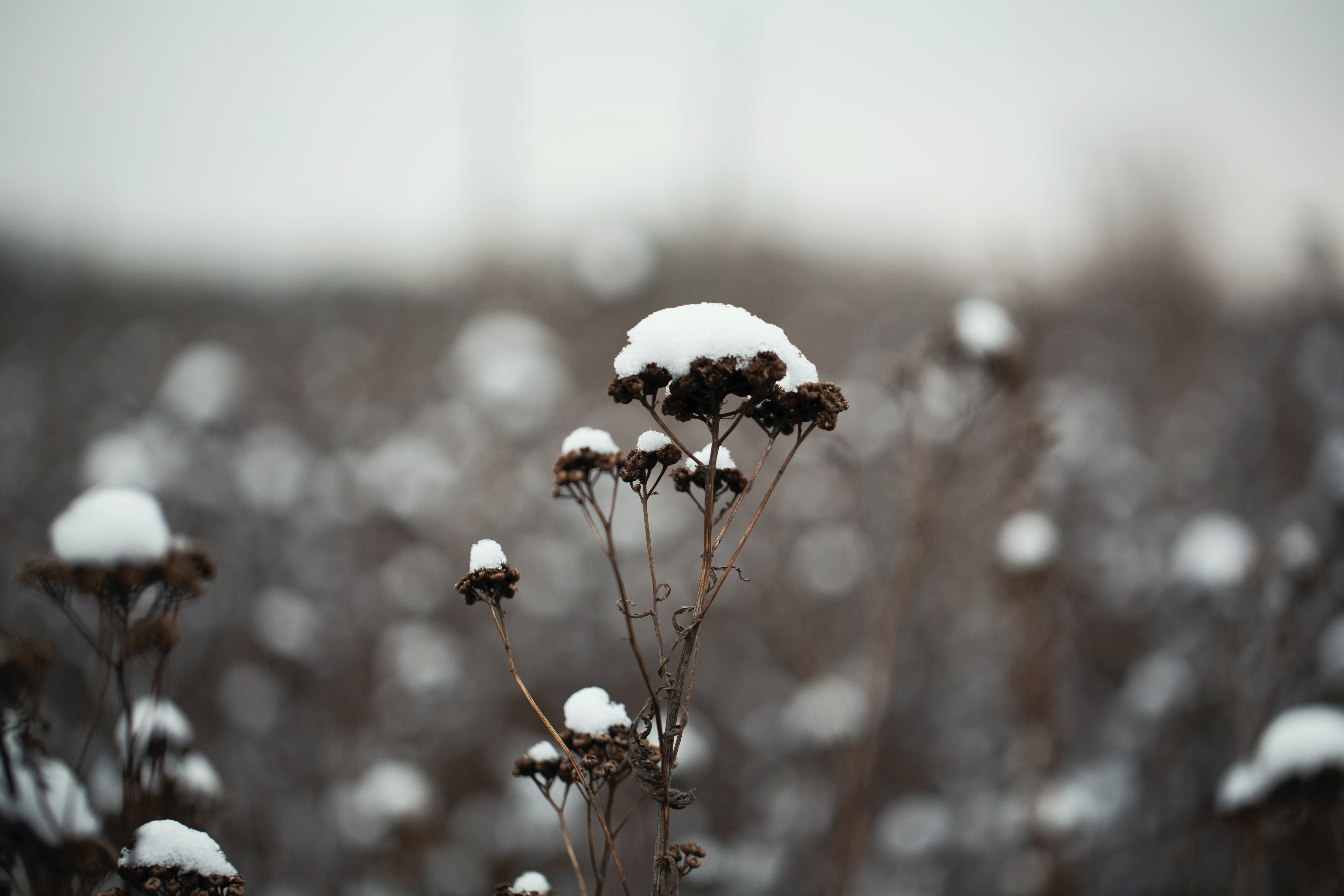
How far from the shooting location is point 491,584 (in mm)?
1225

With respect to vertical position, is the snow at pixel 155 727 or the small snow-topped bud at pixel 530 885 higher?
the snow at pixel 155 727

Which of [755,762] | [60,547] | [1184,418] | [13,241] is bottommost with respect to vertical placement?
[60,547]

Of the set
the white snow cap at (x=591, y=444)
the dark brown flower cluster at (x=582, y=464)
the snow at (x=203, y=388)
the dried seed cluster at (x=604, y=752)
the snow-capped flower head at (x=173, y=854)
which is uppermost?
the snow at (x=203, y=388)

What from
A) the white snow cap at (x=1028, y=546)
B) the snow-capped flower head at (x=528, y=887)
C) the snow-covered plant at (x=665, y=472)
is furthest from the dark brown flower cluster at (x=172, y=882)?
the white snow cap at (x=1028, y=546)

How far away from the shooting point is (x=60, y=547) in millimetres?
1441

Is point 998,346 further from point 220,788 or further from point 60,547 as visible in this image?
point 220,788

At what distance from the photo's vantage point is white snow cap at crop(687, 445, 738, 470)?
1.30 metres

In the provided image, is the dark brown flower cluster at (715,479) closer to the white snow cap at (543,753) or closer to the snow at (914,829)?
the white snow cap at (543,753)

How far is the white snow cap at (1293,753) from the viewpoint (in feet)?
6.88

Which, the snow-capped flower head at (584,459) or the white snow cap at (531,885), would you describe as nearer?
the snow-capped flower head at (584,459)

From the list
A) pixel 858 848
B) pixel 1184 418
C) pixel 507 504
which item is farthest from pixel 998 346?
pixel 1184 418

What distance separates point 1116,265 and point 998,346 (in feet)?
51.4

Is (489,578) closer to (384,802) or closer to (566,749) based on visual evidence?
(566,749)

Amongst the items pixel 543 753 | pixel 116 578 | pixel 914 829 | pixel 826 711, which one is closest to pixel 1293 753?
pixel 826 711
